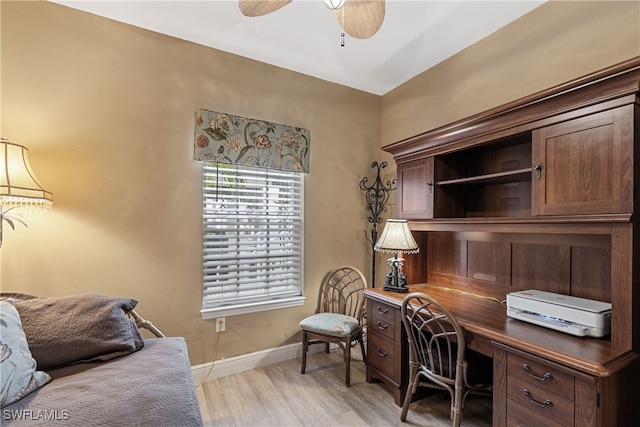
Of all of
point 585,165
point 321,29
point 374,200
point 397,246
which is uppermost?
point 321,29

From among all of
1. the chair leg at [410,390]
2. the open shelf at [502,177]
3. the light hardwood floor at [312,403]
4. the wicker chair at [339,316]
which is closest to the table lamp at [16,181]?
the light hardwood floor at [312,403]

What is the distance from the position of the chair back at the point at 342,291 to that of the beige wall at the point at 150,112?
38cm

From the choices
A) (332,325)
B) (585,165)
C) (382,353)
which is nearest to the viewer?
(585,165)

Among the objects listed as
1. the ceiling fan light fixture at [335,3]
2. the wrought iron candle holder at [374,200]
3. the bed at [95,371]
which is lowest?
the bed at [95,371]

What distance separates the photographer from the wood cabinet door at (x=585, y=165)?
54.2 inches

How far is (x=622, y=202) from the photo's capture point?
1368 millimetres

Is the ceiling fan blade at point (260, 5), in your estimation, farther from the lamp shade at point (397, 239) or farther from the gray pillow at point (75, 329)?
the gray pillow at point (75, 329)

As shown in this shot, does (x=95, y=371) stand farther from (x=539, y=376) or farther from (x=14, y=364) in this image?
(x=539, y=376)

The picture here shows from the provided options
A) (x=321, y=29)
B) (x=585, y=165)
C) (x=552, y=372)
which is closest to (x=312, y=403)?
(x=552, y=372)

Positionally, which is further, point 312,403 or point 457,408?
point 312,403

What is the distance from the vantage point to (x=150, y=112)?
2.29 meters

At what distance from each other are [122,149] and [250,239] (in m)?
1.19

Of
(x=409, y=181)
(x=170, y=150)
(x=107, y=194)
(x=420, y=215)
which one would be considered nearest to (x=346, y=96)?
(x=409, y=181)

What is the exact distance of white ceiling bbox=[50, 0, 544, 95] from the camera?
81.0 inches
